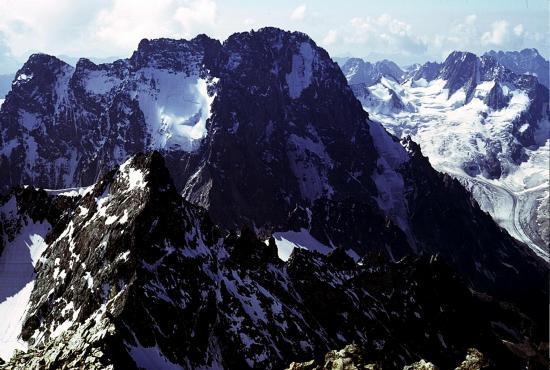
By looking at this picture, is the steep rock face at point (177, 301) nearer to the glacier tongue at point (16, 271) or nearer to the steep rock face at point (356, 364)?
the glacier tongue at point (16, 271)

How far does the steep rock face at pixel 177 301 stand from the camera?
68.6 m

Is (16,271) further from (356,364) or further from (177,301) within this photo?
(356,364)

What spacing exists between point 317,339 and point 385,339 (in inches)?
965

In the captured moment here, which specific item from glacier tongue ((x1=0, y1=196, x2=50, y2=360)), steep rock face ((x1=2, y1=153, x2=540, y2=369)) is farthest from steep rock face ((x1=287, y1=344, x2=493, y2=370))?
glacier tongue ((x1=0, y1=196, x2=50, y2=360))

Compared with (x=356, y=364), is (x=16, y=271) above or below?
above

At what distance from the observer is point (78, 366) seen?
48844 millimetres

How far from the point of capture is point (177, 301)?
7769 centimetres

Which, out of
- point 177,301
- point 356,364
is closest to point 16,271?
point 177,301

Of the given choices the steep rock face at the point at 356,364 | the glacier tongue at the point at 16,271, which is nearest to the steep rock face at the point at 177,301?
the glacier tongue at the point at 16,271

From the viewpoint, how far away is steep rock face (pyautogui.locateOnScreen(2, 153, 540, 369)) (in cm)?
6862

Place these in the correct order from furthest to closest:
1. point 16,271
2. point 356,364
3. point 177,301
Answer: point 16,271, point 177,301, point 356,364

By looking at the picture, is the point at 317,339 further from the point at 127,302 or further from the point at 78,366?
the point at 78,366

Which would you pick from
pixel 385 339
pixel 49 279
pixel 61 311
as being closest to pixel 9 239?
pixel 49 279

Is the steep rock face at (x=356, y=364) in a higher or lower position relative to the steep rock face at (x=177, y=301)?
lower
